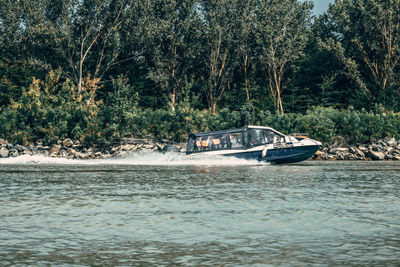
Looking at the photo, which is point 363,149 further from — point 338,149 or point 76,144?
point 76,144

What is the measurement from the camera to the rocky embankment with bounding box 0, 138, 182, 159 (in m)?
46.1

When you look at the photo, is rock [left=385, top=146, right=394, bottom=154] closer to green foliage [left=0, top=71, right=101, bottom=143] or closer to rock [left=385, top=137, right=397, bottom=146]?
rock [left=385, top=137, right=397, bottom=146]

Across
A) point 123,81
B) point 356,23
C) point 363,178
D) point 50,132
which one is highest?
point 356,23

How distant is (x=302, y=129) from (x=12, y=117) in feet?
80.5

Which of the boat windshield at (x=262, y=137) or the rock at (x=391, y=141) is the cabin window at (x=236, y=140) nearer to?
the boat windshield at (x=262, y=137)

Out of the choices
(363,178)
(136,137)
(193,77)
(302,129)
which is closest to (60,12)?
(193,77)

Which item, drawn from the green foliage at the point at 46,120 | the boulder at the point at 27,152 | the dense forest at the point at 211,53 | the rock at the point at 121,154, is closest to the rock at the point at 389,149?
the dense forest at the point at 211,53

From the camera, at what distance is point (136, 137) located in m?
49.7

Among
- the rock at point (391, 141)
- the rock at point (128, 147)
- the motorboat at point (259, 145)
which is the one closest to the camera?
the motorboat at point (259, 145)

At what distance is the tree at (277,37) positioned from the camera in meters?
59.6

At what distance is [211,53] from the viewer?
2478 inches

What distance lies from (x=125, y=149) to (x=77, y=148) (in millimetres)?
4123

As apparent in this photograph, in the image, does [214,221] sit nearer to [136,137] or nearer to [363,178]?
[363,178]

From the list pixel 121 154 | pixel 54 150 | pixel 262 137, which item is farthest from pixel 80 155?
pixel 262 137
